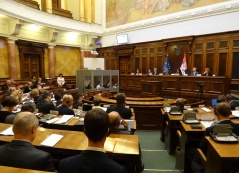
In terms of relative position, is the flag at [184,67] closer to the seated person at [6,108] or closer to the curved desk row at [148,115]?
the curved desk row at [148,115]

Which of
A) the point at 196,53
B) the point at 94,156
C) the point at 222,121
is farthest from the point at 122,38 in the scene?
the point at 94,156

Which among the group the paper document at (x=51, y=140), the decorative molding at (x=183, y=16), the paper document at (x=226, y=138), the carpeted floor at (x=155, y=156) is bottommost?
the carpeted floor at (x=155, y=156)

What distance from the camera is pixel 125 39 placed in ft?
39.4

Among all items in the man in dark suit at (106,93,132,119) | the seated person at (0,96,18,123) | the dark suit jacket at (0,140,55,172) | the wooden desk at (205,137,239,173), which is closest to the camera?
the dark suit jacket at (0,140,55,172)

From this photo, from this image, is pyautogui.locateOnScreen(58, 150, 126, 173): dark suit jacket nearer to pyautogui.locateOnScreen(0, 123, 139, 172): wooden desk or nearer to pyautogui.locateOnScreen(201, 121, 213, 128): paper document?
pyautogui.locateOnScreen(0, 123, 139, 172): wooden desk

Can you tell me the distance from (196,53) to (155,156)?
705 centimetres

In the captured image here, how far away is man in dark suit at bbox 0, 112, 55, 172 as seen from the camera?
4.59ft

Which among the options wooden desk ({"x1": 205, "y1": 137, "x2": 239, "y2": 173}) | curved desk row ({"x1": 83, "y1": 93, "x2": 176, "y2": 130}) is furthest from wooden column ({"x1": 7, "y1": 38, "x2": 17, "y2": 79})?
wooden desk ({"x1": 205, "y1": 137, "x2": 239, "y2": 173})

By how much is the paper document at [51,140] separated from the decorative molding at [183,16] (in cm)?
885

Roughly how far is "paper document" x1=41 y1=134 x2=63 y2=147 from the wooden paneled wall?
7.19m

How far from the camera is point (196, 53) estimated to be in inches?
354

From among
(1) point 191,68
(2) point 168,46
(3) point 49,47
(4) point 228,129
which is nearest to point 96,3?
(3) point 49,47

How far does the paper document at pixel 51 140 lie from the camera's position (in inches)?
74.2

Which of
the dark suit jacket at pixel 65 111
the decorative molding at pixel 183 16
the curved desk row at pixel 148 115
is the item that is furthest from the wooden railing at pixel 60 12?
the dark suit jacket at pixel 65 111
